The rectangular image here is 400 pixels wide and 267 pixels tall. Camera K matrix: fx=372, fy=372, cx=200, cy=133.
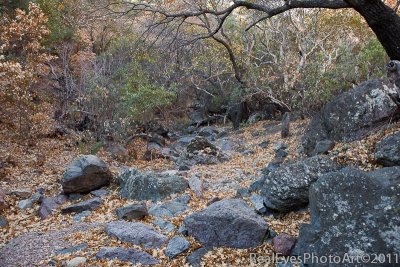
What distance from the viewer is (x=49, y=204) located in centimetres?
793

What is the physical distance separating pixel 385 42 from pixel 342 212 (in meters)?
3.54

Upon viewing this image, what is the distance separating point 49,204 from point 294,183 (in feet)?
17.1

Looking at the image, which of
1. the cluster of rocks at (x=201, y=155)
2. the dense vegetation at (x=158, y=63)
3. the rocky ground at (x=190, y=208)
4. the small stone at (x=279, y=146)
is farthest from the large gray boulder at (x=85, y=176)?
the small stone at (x=279, y=146)

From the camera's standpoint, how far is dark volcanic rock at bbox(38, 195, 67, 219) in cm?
757

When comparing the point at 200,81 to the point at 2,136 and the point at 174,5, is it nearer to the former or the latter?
the point at 174,5

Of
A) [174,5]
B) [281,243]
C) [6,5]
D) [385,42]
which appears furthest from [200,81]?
[281,243]

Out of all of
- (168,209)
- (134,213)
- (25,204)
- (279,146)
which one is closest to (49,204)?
(25,204)

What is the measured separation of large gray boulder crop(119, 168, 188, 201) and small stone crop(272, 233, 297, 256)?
354 centimetres

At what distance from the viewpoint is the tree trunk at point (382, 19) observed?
221 inches

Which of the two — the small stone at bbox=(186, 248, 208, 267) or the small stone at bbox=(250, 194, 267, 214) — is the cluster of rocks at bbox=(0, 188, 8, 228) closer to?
the small stone at bbox=(186, 248, 208, 267)

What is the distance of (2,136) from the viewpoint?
12.7 metres

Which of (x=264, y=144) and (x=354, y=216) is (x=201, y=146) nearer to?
(x=264, y=144)

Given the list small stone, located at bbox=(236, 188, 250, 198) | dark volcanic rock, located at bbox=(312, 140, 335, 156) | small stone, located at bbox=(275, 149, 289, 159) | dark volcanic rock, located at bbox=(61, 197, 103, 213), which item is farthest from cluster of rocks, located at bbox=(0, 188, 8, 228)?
small stone, located at bbox=(275, 149, 289, 159)

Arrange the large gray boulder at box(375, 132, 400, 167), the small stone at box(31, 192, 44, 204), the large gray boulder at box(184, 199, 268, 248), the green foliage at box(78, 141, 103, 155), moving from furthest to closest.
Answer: the green foliage at box(78, 141, 103, 155) → the small stone at box(31, 192, 44, 204) → the large gray boulder at box(375, 132, 400, 167) → the large gray boulder at box(184, 199, 268, 248)
